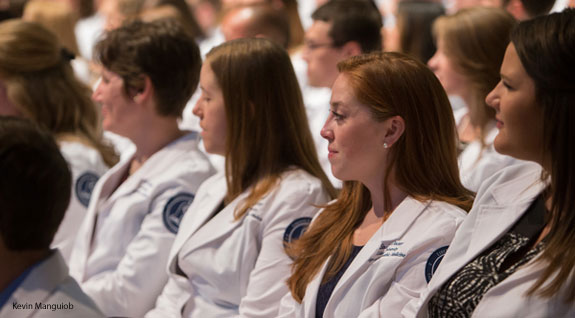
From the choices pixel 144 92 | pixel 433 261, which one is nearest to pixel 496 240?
pixel 433 261

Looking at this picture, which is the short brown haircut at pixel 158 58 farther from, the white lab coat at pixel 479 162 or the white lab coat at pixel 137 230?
the white lab coat at pixel 479 162

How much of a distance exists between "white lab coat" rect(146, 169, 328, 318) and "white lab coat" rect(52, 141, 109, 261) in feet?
2.53

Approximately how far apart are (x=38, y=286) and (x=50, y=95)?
6.65ft

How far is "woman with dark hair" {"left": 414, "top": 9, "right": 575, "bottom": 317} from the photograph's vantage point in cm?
167

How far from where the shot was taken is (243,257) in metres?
2.50

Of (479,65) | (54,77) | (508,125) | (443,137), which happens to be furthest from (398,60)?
(54,77)

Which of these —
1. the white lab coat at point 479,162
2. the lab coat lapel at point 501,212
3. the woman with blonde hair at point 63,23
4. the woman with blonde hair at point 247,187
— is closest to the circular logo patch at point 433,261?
the lab coat lapel at point 501,212

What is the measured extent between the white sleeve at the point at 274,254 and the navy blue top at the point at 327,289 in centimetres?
24

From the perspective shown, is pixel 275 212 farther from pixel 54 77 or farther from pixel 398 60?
pixel 54 77

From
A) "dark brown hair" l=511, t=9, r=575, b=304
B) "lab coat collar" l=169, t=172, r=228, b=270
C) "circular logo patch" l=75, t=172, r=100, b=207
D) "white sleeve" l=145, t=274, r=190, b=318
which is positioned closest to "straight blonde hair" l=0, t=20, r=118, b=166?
"circular logo patch" l=75, t=172, r=100, b=207

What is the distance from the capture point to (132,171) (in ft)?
10.7

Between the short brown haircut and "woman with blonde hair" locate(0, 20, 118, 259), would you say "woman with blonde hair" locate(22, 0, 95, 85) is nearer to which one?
"woman with blonde hair" locate(0, 20, 118, 259)

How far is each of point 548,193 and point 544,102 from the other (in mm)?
237

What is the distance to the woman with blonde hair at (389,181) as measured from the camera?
1.99 metres
